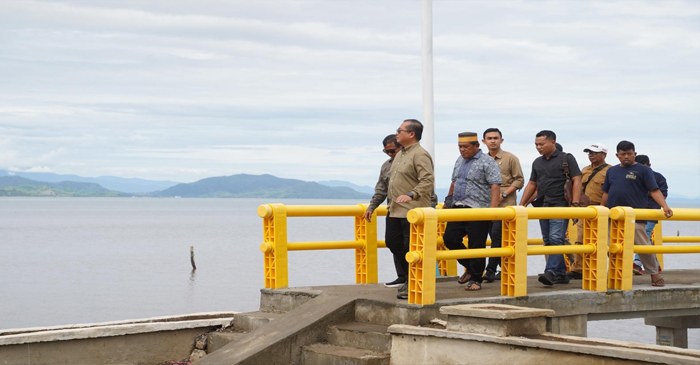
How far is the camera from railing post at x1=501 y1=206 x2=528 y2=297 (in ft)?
27.6

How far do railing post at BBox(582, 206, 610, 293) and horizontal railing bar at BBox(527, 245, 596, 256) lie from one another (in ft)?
0.33

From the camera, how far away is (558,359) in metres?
6.58

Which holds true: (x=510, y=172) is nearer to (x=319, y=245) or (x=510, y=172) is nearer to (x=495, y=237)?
(x=495, y=237)

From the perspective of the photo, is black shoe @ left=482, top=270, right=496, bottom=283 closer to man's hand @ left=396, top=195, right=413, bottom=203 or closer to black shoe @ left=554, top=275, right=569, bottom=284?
black shoe @ left=554, top=275, right=569, bottom=284

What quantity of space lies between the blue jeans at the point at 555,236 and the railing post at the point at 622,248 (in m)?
0.54

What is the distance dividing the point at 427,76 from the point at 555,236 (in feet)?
11.7

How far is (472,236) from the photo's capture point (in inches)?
360

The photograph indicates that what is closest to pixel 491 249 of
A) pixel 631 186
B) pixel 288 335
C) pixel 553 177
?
pixel 288 335

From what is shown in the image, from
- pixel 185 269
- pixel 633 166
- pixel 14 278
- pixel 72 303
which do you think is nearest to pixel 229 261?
pixel 185 269

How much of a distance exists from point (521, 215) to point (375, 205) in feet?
5.82

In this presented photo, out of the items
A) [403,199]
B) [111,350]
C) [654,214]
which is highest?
[403,199]

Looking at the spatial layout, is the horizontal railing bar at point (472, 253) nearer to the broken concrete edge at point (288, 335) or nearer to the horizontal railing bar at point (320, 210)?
the broken concrete edge at point (288, 335)

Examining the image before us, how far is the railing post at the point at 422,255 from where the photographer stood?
25.5 feet

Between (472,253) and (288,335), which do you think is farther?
(472,253)
